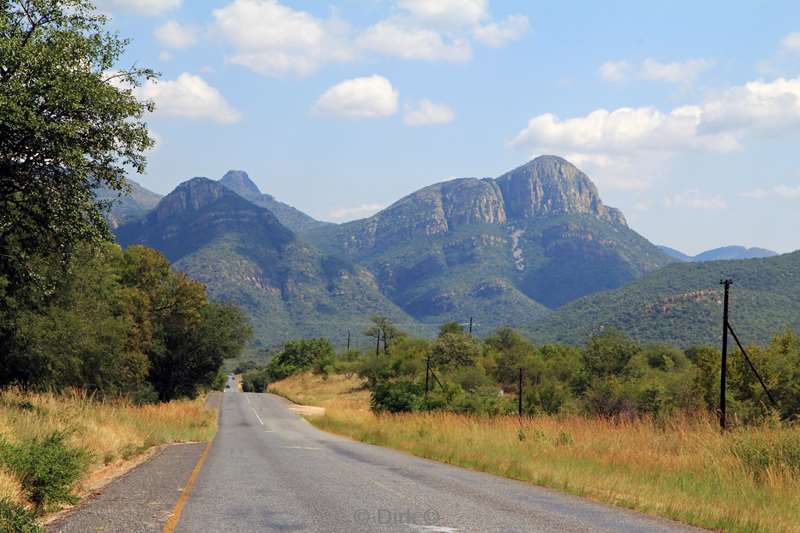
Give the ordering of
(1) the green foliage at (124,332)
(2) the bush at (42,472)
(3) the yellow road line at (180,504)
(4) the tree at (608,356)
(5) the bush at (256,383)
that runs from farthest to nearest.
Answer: (5) the bush at (256,383), (4) the tree at (608,356), (1) the green foliage at (124,332), (2) the bush at (42,472), (3) the yellow road line at (180,504)

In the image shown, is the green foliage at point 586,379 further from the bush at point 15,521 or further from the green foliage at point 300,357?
the green foliage at point 300,357

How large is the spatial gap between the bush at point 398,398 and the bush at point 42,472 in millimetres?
32037

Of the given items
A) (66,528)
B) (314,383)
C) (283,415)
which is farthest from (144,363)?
(314,383)

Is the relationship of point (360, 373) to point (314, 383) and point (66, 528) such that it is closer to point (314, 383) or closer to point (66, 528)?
point (314, 383)

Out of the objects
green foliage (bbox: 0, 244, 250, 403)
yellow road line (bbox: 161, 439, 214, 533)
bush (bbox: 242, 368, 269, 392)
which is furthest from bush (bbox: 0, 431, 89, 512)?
bush (bbox: 242, 368, 269, 392)

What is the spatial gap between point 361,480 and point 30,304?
71.8 ft

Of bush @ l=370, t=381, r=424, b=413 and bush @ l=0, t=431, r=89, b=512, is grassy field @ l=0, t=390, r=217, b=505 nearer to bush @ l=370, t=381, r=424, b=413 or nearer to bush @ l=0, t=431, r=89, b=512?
bush @ l=0, t=431, r=89, b=512

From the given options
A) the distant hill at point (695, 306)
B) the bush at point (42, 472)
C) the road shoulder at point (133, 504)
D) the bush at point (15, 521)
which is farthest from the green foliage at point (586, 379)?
the distant hill at point (695, 306)

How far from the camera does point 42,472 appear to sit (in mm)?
11406

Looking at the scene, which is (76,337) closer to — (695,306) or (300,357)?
(300,357)

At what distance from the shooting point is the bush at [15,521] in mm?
8086

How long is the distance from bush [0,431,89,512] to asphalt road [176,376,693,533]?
1978 millimetres

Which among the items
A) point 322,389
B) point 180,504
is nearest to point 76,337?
point 180,504

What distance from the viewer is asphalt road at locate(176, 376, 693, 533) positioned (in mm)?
9875
